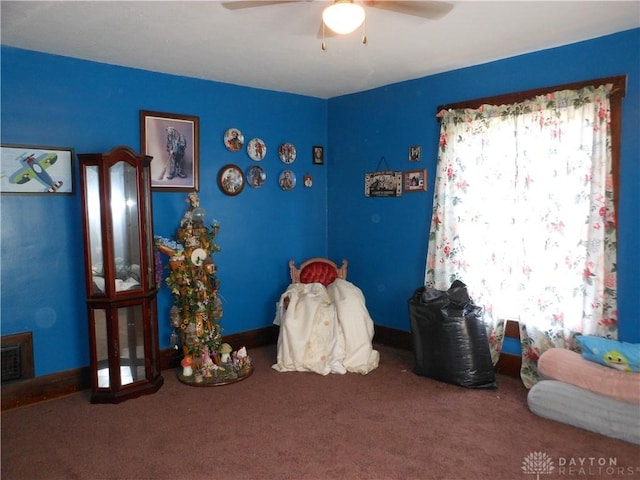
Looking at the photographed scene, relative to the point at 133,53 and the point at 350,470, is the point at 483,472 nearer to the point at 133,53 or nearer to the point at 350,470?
the point at 350,470

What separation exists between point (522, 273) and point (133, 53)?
132 inches

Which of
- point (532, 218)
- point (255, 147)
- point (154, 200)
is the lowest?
point (532, 218)

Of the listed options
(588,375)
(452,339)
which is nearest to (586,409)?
→ (588,375)

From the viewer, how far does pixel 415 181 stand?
14.8ft

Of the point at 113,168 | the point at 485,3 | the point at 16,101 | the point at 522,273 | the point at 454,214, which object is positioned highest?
the point at 485,3

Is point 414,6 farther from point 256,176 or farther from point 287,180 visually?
point 287,180

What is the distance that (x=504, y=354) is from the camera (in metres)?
3.91

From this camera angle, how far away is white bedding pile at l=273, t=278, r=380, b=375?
4.03 m

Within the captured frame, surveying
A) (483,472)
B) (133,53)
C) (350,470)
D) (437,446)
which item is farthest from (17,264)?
(483,472)

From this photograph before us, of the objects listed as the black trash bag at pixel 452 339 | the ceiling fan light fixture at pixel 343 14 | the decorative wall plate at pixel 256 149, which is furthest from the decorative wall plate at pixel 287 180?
the ceiling fan light fixture at pixel 343 14

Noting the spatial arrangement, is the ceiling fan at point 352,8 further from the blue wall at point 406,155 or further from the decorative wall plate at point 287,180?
the decorative wall plate at point 287,180

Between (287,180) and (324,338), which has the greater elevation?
(287,180)

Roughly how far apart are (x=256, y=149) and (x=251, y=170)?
0.22 meters

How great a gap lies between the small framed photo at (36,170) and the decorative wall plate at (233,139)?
4.44 feet
